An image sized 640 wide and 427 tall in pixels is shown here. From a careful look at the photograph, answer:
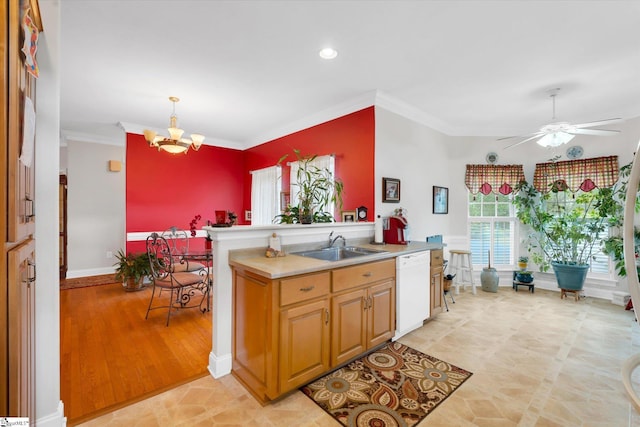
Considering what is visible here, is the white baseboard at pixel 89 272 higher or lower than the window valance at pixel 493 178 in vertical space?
lower

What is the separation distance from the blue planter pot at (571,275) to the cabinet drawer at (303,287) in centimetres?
427

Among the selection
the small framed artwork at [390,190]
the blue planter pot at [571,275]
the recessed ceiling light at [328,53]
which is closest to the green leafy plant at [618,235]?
the blue planter pot at [571,275]

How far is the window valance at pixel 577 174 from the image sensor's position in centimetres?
421

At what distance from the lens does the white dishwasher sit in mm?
2838

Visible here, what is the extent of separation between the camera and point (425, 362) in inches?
97.5

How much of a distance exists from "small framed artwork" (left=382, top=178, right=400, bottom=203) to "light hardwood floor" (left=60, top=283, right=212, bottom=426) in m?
2.56

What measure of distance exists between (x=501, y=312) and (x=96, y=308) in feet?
17.2

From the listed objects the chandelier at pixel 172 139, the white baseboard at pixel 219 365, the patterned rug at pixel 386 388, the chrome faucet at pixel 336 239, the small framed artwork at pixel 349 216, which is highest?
Result: the chandelier at pixel 172 139

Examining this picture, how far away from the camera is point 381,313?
2.66 m

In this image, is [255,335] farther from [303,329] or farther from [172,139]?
[172,139]

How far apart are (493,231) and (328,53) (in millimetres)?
4272

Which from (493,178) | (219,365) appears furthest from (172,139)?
(493,178)

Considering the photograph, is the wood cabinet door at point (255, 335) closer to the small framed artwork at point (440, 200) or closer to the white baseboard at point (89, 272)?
the small framed artwork at point (440, 200)

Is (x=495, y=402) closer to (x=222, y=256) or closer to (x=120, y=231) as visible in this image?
(x=222, y=256)
